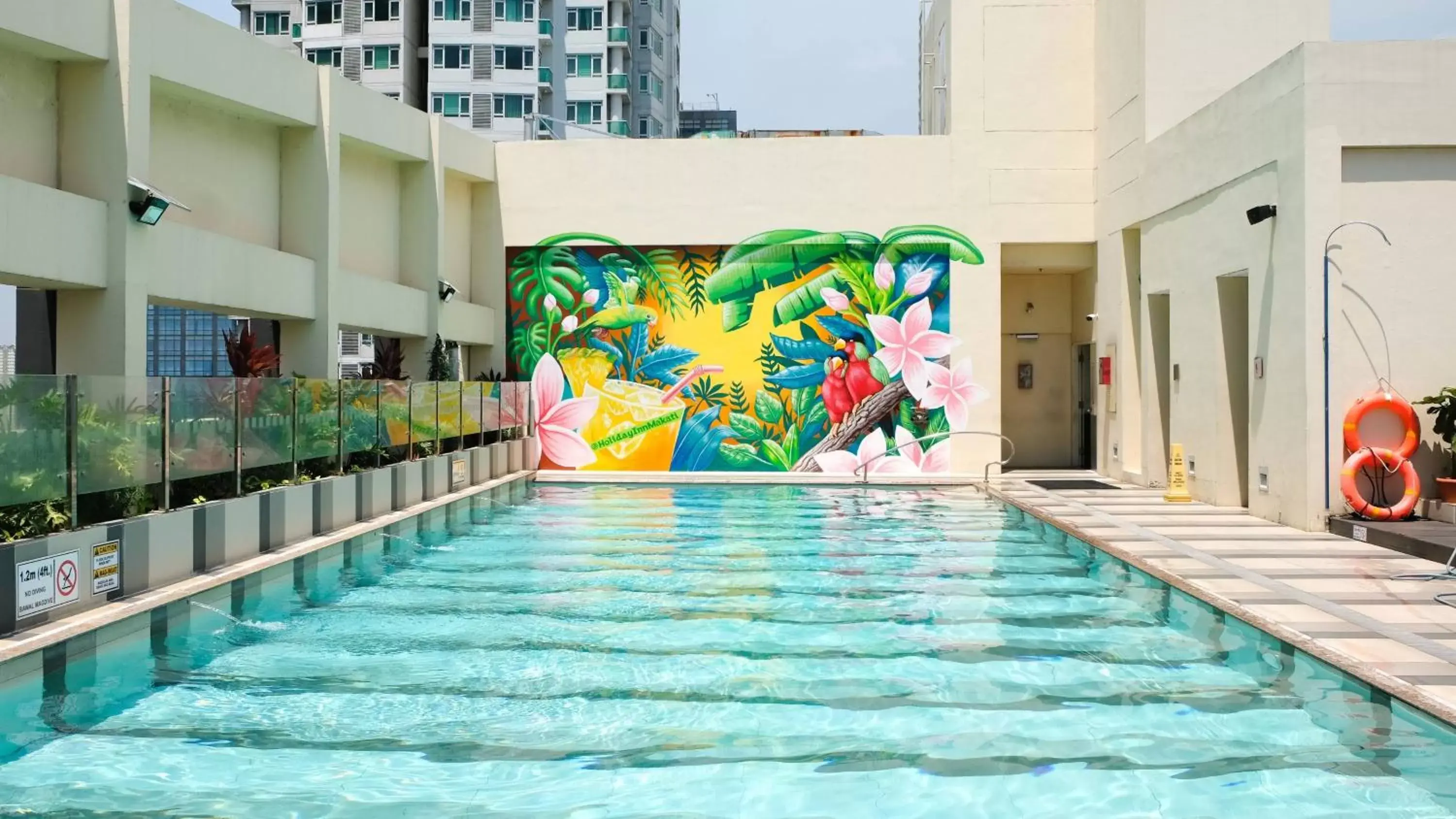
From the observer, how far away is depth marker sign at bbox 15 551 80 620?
6.52 metres

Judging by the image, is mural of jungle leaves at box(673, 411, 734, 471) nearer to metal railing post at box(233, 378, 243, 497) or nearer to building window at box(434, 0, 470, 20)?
metal railing post at box(233, 378, 243, 497)

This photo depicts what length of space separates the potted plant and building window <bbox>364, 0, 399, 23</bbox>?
3834 cm

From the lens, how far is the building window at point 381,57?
1652 inches

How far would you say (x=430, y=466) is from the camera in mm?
14188

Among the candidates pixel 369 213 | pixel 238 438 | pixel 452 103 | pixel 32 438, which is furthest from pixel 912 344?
pixel 452 103

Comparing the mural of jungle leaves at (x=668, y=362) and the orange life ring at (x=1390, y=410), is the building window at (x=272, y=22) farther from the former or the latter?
the orange life ring at (x=1390, y=410)

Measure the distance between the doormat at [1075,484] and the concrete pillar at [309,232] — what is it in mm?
9400

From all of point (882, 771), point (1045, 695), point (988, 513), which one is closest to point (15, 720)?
point (882, 771)

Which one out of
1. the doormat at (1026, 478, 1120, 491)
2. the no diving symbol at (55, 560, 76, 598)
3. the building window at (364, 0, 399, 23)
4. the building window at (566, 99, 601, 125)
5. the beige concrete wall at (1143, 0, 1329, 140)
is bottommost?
the doormat at (1026, 478, 1120, 491)

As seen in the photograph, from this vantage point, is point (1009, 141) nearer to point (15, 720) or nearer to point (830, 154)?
point (830, 154)

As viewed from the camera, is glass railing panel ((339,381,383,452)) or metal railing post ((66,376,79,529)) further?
glass railing panel ((339,381,383,452))

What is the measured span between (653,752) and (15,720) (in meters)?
2.86

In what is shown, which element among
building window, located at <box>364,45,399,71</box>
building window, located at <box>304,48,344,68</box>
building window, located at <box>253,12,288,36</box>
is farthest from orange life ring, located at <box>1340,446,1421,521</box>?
building window, located at <box>253,12,288,36</box>

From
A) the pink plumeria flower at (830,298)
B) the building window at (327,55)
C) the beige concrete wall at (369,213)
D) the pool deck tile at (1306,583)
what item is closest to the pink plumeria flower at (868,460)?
the pink plumeria flower at (830,298)
